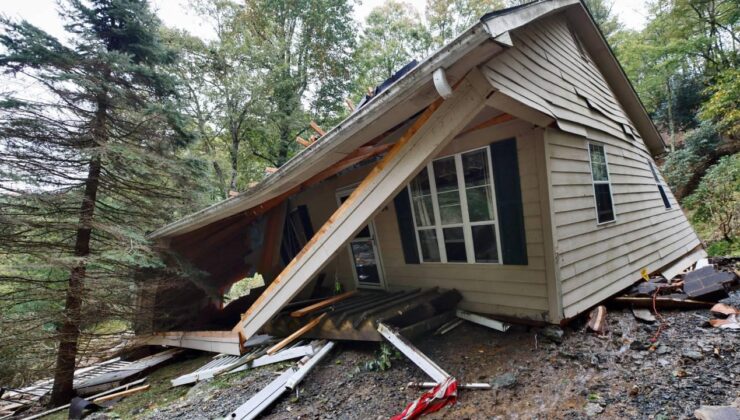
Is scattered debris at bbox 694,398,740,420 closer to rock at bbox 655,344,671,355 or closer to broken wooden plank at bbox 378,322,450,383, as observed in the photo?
rock at bbox 655,344,671,355

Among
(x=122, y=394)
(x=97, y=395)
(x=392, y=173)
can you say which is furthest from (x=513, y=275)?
(x=97, y=395)

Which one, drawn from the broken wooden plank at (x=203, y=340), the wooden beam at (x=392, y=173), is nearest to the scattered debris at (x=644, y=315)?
the wooden beam at (x=392, y=173)

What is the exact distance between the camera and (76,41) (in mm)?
4723

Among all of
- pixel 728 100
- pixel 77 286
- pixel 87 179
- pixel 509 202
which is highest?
pixel 728 100

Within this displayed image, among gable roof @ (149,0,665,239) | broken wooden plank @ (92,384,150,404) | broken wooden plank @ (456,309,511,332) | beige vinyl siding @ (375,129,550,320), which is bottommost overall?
broken wooden plank @ (92,384,150,404)

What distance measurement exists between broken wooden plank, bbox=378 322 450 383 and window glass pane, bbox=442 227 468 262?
1512mm

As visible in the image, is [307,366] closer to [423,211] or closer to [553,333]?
[423,211]

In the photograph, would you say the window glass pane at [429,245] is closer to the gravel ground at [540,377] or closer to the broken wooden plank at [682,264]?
the gravel ground at [540,377]

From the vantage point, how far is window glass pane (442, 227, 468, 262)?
4340mm

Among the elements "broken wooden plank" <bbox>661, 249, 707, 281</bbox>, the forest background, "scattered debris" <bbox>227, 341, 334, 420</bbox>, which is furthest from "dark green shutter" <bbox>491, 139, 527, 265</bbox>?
the forest background

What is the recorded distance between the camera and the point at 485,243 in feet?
13.5

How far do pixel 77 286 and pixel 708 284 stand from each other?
8.83 metres

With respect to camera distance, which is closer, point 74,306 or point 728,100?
point 74,306

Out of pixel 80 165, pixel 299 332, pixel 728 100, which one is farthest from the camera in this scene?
pixel 728 100
